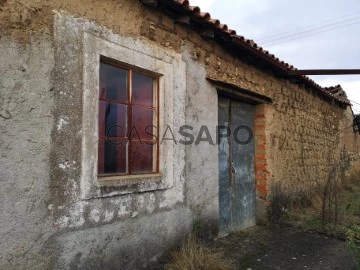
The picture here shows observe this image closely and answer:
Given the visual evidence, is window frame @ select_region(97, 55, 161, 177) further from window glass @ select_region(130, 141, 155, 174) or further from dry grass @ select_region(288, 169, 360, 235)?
dry grass @ select_region(288, 169, 360, 235)

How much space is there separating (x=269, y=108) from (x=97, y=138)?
388 centimetres

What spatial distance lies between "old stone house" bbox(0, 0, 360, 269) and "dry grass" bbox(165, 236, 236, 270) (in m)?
0.17

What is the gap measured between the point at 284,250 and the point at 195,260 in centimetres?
158

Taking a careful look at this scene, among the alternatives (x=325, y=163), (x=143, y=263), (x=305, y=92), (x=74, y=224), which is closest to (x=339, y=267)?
(x=143, y=263)

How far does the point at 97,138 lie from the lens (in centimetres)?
321

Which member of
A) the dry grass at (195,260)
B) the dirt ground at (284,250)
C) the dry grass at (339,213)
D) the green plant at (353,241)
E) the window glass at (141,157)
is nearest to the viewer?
the green plant at (353,241)

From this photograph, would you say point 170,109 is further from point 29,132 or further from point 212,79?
point 29,132

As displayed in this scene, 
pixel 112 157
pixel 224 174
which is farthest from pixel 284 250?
pixel 112 157

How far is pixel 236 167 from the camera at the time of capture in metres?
5.71

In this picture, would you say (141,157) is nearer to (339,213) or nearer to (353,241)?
(353,241)

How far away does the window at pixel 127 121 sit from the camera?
3.43 metres

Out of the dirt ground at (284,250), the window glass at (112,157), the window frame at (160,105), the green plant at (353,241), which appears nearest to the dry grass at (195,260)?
the dirt ground at (284,250)

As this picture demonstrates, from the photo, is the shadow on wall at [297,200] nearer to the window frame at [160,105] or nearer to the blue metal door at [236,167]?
the blue metal door at [236,167]

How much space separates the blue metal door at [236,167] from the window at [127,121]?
5.49ft
